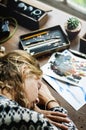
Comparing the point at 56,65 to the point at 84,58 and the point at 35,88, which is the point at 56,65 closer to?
the point at 84,58

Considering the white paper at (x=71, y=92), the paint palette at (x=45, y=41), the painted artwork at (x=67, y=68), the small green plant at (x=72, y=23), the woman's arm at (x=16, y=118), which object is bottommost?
the white paper at (x=71, y=92)

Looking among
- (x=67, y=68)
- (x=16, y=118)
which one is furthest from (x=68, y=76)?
(x=16, y=118)

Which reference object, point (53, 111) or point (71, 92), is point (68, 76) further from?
point (53, 111)

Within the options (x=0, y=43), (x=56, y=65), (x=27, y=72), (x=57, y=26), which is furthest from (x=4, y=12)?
(x=27, y=72)

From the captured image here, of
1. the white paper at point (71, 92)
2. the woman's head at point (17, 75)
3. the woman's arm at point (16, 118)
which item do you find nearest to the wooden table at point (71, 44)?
the white paper at point (71, 92)

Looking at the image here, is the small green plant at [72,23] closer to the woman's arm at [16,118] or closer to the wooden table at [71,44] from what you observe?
the wooden table at [71,44]

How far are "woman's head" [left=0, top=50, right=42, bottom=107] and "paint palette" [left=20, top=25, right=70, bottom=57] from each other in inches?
12.1

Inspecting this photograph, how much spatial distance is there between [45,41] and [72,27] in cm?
14

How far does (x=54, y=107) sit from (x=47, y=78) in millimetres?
178

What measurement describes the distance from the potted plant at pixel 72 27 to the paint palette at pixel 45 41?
0.10 feet

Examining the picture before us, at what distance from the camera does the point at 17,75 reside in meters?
1.09

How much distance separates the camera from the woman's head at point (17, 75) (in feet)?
3.53

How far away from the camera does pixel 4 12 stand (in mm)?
1668

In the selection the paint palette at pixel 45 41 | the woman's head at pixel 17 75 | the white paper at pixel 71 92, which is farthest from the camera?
the paint palette at pixel 45 41
